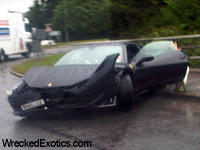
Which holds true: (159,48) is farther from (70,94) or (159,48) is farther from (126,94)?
(70,94)

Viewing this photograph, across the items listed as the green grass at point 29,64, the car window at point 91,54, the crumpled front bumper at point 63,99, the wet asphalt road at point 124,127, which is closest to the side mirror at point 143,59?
the car window at point 91,54

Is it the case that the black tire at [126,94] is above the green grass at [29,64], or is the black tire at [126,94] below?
above

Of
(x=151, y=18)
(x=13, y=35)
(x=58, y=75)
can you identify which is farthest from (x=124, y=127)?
(x=13, y=35)

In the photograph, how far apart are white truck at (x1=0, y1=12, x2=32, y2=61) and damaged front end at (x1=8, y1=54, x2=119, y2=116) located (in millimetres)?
16576

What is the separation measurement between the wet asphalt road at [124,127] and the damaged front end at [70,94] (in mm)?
317

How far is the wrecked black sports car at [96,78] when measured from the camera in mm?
6633

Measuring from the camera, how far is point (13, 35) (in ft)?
82.0

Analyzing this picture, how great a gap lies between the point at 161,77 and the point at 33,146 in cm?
403

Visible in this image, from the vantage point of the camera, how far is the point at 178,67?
8859mm

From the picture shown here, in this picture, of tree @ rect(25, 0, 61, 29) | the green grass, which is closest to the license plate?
the green grass

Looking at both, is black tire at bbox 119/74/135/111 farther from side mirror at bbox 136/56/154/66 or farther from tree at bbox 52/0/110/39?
tree at bbox 52/0/110/39

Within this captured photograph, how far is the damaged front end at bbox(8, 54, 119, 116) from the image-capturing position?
260 inches

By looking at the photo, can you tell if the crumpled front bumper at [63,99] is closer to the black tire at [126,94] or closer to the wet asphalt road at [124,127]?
the wet asphalt road at [124,127]

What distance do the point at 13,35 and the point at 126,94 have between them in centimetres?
1887
